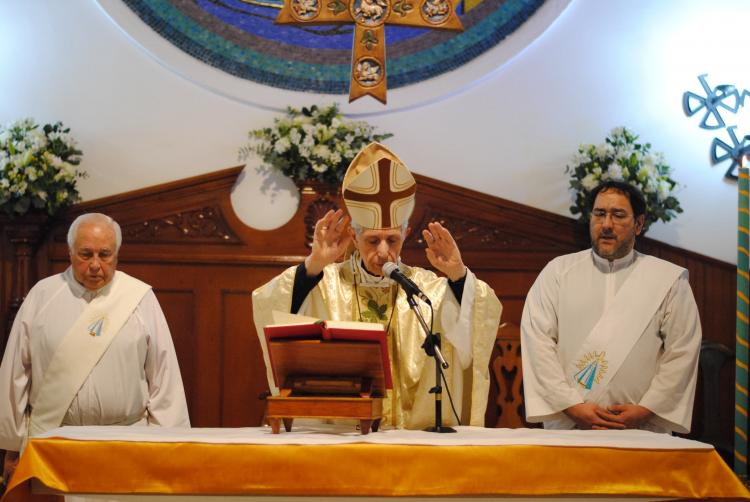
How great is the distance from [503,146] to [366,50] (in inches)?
74.5

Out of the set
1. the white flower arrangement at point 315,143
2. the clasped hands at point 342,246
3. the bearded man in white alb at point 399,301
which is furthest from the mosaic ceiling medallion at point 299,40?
the clasped hands at point 342,246

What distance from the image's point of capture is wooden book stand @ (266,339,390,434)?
10.5ft

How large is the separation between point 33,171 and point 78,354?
5.52ft

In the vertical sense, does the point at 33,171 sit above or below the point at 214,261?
above

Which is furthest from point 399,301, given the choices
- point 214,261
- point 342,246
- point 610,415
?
point 214,261

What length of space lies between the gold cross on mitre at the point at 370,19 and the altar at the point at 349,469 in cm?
279

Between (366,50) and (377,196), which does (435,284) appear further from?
(366,50)

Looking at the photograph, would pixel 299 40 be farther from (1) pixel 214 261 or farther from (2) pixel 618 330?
(2) pixel 618 330

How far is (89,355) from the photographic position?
500 cm

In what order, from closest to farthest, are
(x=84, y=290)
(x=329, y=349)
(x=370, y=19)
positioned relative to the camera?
(x=329, y=349) < (x=84, y=290) < (x=370, y=19)

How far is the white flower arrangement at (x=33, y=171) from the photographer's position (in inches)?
241

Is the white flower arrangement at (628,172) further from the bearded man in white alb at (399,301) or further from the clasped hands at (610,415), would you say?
the bearded man in white alb at (399,301)

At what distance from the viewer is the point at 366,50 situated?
17.9 ft

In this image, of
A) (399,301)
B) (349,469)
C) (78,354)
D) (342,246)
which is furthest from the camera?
(78,354)
